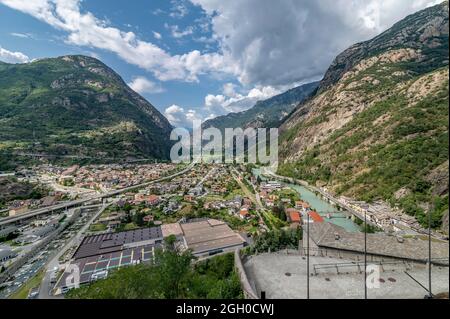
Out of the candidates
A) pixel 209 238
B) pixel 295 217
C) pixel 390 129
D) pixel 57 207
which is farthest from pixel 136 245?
pixel 390 129

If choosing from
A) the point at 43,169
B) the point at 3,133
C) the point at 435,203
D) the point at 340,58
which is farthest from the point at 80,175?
the point at 340,58

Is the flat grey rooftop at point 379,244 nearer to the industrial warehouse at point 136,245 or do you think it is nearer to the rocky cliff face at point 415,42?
the industrial warehouse at point 136,245

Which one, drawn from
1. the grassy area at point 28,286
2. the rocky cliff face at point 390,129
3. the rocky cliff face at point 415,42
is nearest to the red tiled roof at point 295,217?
the rocky cliff face at point 390,129

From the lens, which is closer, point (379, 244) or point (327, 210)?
point (379, 244)

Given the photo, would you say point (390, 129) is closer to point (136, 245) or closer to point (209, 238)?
point (209, 238)

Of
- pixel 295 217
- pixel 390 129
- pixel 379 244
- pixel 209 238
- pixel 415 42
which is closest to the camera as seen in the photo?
pixel 379 244
